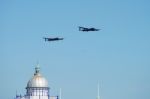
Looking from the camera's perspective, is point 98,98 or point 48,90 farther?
point 48,90

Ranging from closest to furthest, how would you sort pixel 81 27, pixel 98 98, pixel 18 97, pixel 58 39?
1. pixel 81 27
2. pixel 58 39
3. pixel 98 98
4. pixel 18 97

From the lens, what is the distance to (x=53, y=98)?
144 meters

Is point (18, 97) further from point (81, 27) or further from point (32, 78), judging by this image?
point (81, 27)

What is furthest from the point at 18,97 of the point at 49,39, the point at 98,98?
the point at 49,39

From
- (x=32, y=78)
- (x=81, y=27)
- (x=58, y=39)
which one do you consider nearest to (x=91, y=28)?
(x=81, y=27)

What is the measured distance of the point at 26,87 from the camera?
463 feet

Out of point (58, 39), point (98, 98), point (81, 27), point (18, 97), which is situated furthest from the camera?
point (18, 97)

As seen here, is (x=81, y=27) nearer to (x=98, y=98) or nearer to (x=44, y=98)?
(x=98, y=98)

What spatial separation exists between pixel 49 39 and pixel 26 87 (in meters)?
65.6

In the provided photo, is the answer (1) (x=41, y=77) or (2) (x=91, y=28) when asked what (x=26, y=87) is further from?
(2) (x=91, y=28)

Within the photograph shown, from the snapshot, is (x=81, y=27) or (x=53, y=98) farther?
(x=53, y=98)

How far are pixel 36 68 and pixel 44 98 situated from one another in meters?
7.42

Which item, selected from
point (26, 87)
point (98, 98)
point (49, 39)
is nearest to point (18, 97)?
point (26, 87)

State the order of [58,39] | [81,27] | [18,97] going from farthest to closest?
[18,97], [58,39], [81,27]
